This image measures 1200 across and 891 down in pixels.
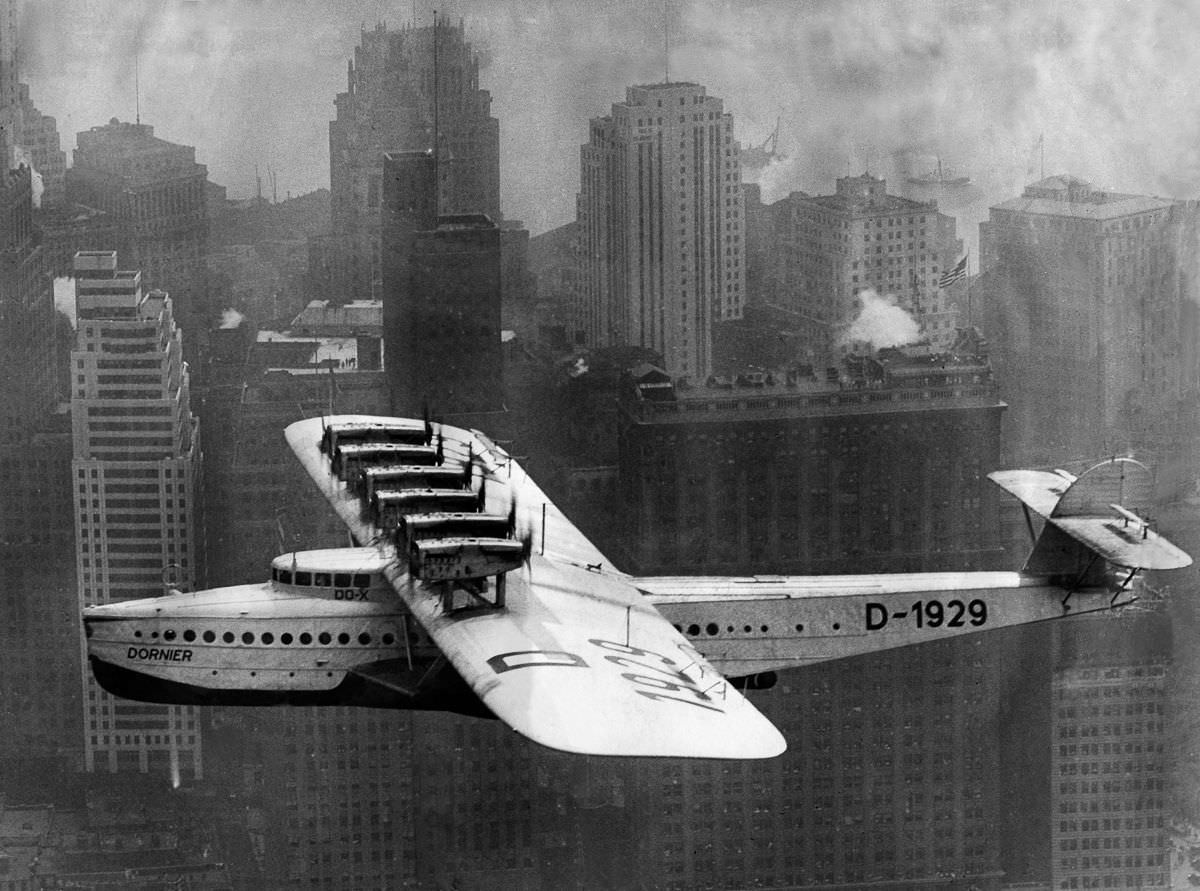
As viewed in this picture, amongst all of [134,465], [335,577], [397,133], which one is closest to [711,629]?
[335,577]

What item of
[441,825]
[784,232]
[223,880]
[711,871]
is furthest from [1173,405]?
[223,880]

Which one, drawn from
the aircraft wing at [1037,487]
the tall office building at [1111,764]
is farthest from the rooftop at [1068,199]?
the aircraft wing at [1037,487]

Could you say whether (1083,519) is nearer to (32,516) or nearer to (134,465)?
(134,465)

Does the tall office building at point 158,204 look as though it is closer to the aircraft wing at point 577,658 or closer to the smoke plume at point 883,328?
the aircraft wing at point 577,658

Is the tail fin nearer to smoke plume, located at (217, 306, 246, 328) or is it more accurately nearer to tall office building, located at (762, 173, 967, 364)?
tall office building, located at (762, 173, 967, 364)

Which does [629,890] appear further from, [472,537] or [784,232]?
[472,537]

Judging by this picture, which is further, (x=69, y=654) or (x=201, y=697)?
(x=69, y=654)
